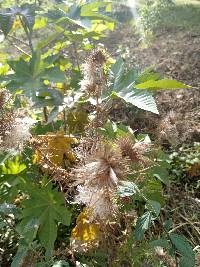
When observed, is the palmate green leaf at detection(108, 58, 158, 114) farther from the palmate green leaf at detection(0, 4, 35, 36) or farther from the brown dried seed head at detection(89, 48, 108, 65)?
the palmate green leaf at detection(0, 4, 35, 36)

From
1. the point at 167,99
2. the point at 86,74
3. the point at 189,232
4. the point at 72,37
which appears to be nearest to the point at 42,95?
the point at 72,37

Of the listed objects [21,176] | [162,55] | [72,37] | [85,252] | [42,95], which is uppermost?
[72,37]

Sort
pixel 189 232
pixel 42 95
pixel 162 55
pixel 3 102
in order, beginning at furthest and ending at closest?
1. pixel 162 55
2. pixel 189 232
3. pixel 42 95
4. pixel 3 102

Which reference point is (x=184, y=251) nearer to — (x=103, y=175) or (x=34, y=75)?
(x=103, y=175)

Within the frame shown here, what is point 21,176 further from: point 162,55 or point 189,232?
point 162,55

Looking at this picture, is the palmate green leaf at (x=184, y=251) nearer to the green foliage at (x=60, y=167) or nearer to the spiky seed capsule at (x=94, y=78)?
the green foliage at (x=60, y=167)

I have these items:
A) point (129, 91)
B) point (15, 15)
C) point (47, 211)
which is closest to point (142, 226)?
point (47, 211)

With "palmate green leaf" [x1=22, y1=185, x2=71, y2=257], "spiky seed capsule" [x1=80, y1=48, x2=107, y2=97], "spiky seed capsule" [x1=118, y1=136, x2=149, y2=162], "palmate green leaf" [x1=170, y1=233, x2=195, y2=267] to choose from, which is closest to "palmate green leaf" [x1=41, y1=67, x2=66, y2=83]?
"spiky seed capsule" [x1=80, y1=48, x2=107, y2=97]
